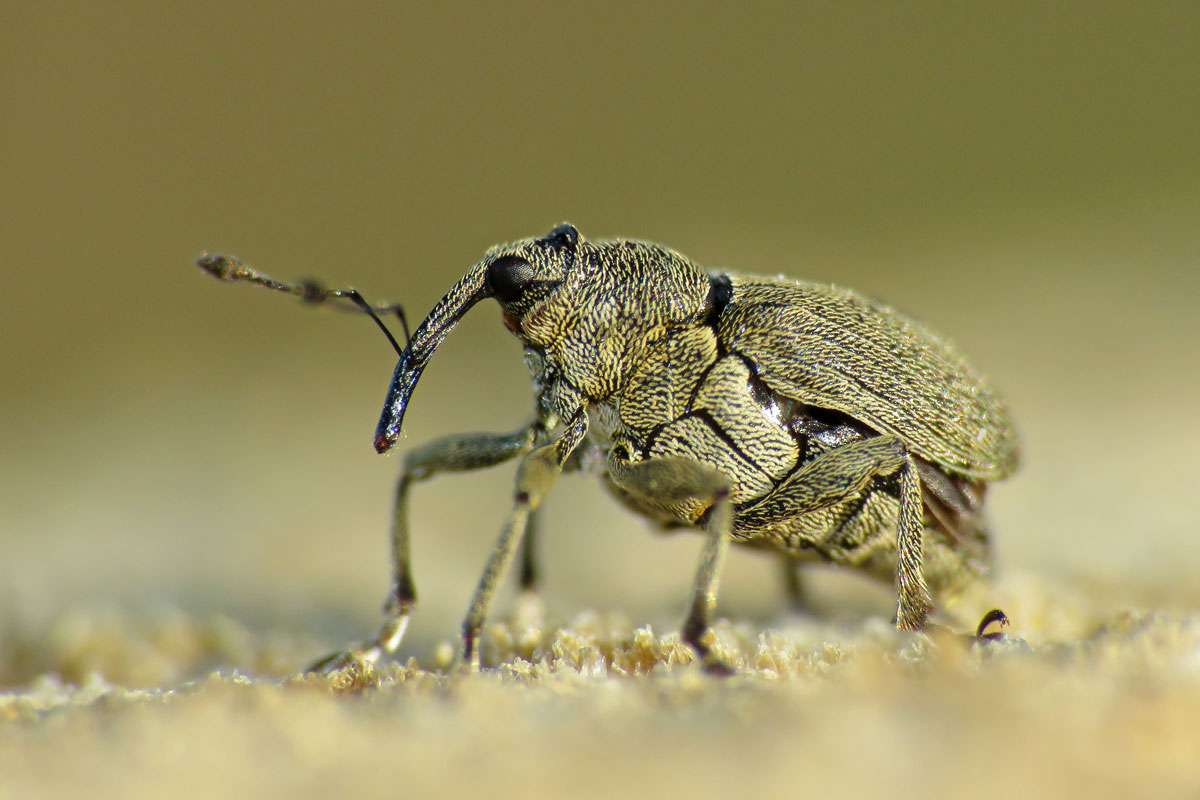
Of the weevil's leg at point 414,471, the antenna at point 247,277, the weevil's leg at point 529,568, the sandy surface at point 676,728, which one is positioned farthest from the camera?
the weevil's leg at point 529,568

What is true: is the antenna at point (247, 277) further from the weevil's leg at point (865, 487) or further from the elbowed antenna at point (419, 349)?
the weevil's leg at point (865, 487)

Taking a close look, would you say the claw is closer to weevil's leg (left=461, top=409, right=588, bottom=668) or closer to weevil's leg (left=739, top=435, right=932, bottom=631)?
weevil's leg (left=739, top=435, right=932, bottom=631)

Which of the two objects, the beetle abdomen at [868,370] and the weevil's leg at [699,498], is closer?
the weevil's leg at [699,498]

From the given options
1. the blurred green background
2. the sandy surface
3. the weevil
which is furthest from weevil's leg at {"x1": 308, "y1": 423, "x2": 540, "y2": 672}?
the blurred green background

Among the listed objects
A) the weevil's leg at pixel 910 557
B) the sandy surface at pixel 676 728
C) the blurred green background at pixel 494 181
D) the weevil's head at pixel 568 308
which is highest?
the blurred green background at pixel 494 181

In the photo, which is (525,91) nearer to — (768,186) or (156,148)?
(768,186)

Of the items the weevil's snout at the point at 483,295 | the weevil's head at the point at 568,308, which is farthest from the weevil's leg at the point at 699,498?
the weevil's snout at the point at 483,295

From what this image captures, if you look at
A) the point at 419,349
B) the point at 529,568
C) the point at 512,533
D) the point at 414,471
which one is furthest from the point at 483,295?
the point at 529,568

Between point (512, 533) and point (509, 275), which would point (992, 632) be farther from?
point (509, 275)
